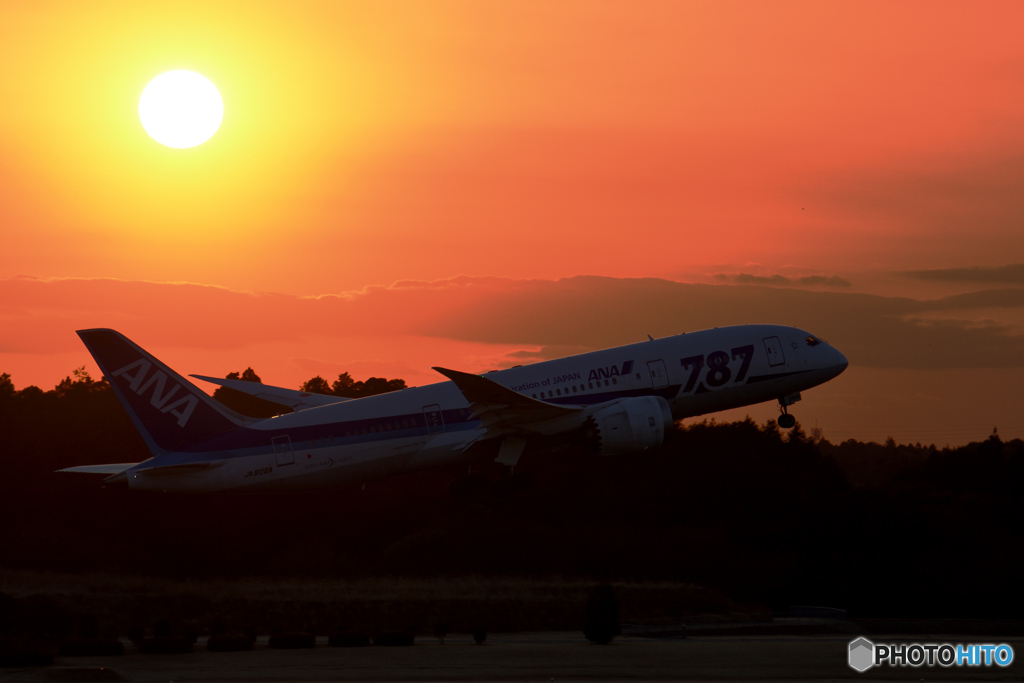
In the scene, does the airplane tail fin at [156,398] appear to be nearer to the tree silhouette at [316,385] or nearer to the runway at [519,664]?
the runway at [519,664]

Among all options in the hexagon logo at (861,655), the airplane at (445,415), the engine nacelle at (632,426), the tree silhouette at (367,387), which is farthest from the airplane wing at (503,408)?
the tree silhouette at (367,387)

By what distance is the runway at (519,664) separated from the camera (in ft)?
142

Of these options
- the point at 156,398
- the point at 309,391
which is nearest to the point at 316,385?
the point at 309,391

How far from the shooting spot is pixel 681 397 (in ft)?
155

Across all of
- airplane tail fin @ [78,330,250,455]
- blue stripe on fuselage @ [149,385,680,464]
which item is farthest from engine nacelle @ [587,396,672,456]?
airplane tail fin @ [78,330,250,455]

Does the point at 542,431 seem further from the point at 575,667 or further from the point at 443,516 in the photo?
the point at 443,516

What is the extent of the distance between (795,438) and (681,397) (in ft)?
166

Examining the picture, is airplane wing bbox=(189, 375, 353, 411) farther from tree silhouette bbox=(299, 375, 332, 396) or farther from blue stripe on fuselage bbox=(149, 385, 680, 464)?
tree silhouette bbox=(299, 375, 332, 396)

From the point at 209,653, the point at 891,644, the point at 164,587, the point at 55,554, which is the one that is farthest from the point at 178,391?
the point at 891,644

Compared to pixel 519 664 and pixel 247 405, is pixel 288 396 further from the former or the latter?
pixel 247 405

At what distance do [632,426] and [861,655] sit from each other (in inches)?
660

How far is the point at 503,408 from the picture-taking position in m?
45.3

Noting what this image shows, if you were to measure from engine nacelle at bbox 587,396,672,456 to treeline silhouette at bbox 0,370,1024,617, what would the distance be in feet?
60.2

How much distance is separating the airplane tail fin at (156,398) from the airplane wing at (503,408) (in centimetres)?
989
